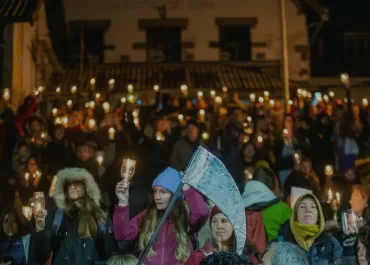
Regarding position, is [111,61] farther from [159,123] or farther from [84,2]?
[159,123]

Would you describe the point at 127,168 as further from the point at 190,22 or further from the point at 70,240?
the point at 190,22

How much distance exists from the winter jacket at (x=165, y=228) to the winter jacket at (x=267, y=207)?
3.17 ft

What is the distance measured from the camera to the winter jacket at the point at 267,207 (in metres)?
7.99

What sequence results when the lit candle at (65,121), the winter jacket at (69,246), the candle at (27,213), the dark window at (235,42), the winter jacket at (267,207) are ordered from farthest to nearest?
the dark window at (235,42), the lit candle at (65,121), the winter jacket at (267,207), the candle at (27,213), the winter jacket at (69,246)

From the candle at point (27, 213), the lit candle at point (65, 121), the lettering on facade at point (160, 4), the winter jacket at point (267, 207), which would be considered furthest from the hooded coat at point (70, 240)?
the lettering on facade at point (160, 4)

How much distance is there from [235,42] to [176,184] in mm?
21306

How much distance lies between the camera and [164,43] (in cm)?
2752

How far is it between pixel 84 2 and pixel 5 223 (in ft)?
65.1

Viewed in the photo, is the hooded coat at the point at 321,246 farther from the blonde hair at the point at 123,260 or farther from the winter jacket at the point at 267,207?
the blonde hair at the point at 123,260

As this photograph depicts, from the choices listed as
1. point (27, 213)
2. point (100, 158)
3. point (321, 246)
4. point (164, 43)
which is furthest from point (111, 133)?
point (164, 43)

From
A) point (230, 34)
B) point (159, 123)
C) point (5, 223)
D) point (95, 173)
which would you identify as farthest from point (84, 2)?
point (5, 223)

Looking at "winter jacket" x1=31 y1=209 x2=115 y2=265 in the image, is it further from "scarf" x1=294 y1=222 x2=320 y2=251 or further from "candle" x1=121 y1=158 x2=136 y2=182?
"scarf" x1=294 y1=222 x2=320 y2=251

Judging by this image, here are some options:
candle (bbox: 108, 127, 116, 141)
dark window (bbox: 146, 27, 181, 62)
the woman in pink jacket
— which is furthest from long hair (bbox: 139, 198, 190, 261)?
dark window (bbox: 146, 27, 181, 62)

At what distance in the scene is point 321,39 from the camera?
33.1 m
